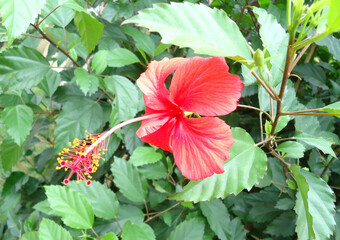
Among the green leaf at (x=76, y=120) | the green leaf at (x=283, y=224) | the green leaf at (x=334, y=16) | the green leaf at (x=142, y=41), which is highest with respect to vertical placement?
the green leaf at (x=334, y=16)

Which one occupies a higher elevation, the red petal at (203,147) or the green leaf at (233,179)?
the red petal at (203,147)

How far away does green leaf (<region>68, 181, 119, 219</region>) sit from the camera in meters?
0.81

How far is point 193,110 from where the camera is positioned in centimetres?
44

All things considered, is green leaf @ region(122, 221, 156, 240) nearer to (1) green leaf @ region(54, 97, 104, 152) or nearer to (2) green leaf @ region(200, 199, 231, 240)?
(2) green leaf @ region(200, 199, 231, 240)

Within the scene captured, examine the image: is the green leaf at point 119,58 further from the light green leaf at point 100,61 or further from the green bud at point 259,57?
the green bud at point 259,57

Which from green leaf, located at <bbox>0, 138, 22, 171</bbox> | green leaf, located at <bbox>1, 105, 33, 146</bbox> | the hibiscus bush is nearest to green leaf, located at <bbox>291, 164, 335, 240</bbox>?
the hibiscus bush

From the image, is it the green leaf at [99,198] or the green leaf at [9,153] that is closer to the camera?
the green leaf at [99,198]

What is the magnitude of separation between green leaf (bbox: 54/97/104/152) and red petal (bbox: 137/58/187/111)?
0.51 metres

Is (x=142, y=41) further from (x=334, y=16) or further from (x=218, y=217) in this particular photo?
(x=334, y=16)

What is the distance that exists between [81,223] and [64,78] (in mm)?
677

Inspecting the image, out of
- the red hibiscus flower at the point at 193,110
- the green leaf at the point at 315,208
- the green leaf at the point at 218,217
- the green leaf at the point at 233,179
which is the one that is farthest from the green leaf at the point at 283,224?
the red hibiscus flower at the point at 193,110

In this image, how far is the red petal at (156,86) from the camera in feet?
1.56

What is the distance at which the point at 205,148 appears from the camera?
43 centimetres

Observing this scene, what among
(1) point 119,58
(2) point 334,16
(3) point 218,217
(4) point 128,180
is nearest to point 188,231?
(3) point 218,217
